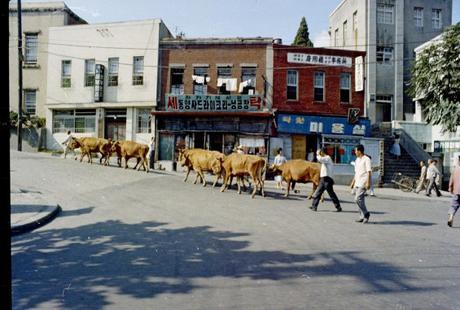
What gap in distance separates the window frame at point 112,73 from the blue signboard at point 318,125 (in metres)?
11.9

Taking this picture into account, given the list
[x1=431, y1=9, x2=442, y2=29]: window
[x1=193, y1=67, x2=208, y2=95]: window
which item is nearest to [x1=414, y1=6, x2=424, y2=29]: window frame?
[x1=431, y1=9, x2=442, y2=29]: window

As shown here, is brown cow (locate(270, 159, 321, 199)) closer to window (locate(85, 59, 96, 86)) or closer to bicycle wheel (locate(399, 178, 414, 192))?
bicycle wheel (locate(399, 178, 414, 192))

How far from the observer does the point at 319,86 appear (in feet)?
78.2

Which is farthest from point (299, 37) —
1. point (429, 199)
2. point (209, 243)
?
point (209, 243)

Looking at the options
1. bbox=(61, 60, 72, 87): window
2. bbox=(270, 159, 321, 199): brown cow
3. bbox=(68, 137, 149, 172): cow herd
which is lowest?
bbox=(270, 159, 321, 199): brown cow

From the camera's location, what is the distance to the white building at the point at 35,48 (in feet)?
86.5

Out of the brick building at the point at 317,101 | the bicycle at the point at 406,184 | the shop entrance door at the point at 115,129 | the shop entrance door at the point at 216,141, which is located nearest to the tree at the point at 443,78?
the bicycle at the point at 406,184

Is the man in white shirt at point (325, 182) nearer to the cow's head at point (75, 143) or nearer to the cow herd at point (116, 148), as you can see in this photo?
the cow herd at point (116, 148)

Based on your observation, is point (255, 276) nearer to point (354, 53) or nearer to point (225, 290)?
point (225, 290)

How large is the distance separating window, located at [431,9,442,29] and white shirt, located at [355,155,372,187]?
27.0m

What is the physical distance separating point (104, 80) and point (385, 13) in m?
23.1

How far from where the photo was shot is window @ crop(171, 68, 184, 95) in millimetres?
23781

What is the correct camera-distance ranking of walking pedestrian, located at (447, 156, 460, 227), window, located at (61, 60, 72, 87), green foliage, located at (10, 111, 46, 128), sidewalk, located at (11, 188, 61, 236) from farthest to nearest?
window, located at (61, 60, 72, 87)
green foliage, located at (10, 111, 46, 128)
walking pedestrian, located at (447, 156, 460, 227)
sidewalk, located at (11, 188, 61, 236)

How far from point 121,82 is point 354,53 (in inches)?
646
